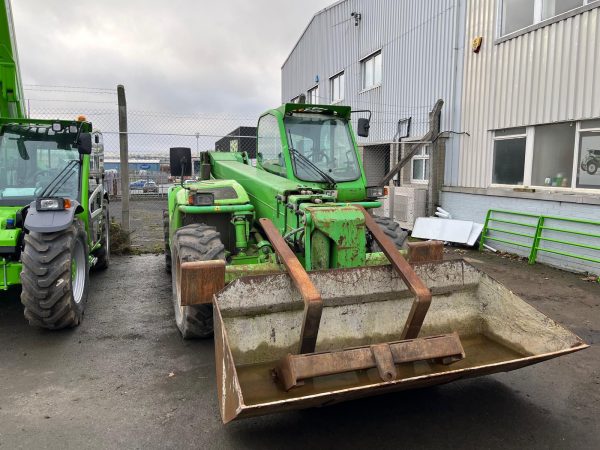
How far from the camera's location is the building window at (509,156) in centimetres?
923

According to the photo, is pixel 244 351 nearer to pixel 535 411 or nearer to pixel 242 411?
pixel 242 411

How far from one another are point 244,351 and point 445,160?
9.01 meters

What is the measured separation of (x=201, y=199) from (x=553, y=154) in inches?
270

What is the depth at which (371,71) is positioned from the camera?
15.2 metres

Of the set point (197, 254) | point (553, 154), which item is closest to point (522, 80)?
point (553, 154)

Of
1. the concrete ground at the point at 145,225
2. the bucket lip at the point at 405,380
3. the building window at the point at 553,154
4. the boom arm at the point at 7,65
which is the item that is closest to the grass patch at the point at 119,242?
the concrete ground at the point at 145,225

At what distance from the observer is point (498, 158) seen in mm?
9828

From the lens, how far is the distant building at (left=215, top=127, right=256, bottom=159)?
912 centimetres

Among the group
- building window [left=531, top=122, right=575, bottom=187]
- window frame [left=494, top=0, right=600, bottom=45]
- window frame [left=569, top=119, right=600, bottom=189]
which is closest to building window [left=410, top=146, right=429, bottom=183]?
window frame [left=494, top=0, right=600, bottom=45]

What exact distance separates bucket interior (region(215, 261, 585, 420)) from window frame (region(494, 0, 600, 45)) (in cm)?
627

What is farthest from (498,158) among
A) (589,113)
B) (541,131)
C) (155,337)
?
(155,337)

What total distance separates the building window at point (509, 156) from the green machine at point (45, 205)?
7.80m

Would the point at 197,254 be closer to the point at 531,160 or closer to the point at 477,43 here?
the point at 531,160

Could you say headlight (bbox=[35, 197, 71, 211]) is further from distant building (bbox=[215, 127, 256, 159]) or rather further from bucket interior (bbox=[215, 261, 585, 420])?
distant building (bbox=[215, 127, 256, 159])
